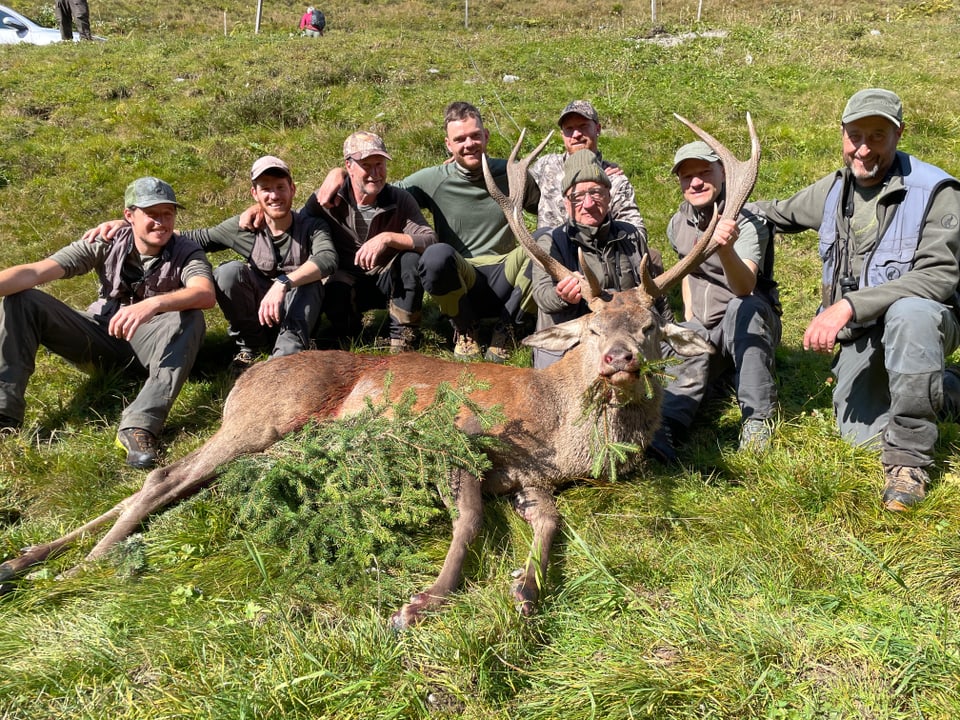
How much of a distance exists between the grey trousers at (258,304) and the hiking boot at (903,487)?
4.44 metres

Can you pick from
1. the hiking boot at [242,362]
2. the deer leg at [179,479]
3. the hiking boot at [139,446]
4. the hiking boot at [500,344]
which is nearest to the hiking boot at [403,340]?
the hiking boot at [500,344]

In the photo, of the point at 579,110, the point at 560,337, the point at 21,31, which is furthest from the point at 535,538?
the point at 21,31

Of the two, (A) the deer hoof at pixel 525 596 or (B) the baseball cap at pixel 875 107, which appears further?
(B) the baseball cap at pixel 875 107

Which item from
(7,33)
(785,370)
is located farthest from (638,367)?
(7,33)

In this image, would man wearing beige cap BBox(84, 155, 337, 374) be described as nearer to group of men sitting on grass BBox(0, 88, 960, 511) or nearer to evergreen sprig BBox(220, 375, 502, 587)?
group of men sitting on grass BBox(0, 88, 960, 511)

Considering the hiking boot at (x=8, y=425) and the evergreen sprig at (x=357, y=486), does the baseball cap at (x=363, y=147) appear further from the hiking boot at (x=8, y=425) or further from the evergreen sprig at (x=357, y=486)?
the hiking boot at (x=8, y=425)

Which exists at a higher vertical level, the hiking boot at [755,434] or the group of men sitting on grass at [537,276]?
the group of men sitting on grass at [537,276]

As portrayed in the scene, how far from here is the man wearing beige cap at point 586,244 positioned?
5535 millimetres

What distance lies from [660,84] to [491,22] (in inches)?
900

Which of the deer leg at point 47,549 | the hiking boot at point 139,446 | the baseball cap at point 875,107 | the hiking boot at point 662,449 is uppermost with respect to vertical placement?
the baseball cap at point 875,107

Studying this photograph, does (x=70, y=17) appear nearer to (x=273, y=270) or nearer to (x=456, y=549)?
(x=273, y=270)

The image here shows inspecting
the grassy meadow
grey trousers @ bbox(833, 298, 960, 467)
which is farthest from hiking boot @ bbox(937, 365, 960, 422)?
grey trousers @ bbox(833, 298, 960, 467)

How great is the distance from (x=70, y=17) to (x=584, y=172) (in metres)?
20.4

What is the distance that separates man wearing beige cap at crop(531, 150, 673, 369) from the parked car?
61.3 feet
